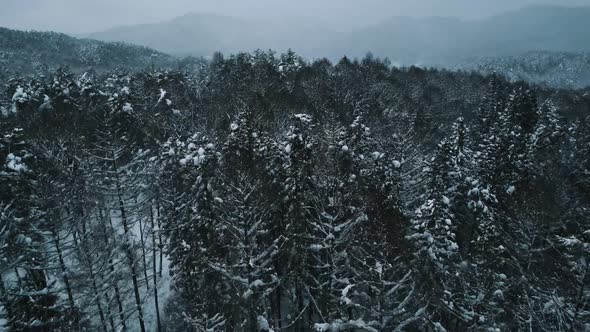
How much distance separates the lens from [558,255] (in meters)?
24.2

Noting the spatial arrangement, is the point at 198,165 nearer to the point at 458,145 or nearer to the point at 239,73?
the point at 458,145

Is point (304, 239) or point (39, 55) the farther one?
point (39, 55)

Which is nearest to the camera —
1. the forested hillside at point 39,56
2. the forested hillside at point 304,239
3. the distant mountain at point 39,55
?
the forested hillside at point 304,239

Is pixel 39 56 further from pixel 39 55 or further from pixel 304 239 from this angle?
pixel 304 239

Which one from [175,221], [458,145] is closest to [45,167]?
[175,221]

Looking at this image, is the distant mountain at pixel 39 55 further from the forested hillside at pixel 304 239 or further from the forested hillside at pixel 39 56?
the forested hillside at pixel 304 239

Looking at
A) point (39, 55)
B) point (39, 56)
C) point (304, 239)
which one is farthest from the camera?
point (39, 55)

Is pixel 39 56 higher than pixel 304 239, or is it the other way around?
pixel 39 56

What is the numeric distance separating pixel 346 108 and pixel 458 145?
2301 cm

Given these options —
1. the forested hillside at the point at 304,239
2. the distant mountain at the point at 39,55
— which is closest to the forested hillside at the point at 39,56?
the distant mountain at the point at 39,55

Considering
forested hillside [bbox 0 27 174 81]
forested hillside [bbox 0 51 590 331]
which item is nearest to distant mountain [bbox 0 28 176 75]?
forested hillside [bbox 0 27 174 81]

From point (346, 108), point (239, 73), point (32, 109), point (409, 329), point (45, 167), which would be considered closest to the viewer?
point (409, 329)

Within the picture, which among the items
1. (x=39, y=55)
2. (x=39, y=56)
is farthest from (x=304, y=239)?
(x=39, y=55)

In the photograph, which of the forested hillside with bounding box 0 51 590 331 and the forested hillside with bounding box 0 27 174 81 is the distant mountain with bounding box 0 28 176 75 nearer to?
the forested hillside with bounding box 0 27 174 81
